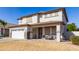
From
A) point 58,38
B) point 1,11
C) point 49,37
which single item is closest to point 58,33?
point 58,38

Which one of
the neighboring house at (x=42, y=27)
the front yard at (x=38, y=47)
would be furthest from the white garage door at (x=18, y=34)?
the front yard at (x=38, y=47)

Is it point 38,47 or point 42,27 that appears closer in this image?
point 38,47

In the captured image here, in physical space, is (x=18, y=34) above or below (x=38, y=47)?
above

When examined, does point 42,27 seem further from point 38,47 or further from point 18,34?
point 38,47

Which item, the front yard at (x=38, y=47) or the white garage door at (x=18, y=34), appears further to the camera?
the white garage door at (x=18, y=34)

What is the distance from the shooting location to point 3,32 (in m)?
22.1

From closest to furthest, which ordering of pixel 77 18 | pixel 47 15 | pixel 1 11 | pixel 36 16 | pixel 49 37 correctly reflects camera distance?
pixel 1 11 < pixel 77 18 < pixel 49 37 < pixel 47 15 < pixel 36 16

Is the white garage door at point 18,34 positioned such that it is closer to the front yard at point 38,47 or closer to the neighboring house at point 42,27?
the neighboring house at point 42,27

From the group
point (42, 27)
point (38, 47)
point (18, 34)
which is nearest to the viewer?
point (38, 47)

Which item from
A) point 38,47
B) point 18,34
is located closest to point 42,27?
point 18,34

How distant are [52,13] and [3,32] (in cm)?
1084
